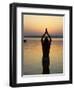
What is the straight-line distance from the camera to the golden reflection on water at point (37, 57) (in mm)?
1332

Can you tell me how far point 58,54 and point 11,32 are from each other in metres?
0.28

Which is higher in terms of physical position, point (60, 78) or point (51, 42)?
point (51, 42)

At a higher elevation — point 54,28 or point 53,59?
point 54,28

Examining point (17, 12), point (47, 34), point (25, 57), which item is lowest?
point (25, 57)

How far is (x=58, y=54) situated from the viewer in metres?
1.41

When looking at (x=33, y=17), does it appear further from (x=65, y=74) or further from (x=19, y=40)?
(x=65, y=74)

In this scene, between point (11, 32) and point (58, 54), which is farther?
point (58, 54)

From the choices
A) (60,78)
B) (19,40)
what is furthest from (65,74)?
(19,40)

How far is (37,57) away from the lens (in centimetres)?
136

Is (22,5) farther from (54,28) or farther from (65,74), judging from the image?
(65,74)

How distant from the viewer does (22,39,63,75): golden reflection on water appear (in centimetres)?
133

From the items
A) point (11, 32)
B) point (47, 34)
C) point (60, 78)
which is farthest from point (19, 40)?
point (60, 78)

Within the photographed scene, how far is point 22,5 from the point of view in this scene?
1309mm

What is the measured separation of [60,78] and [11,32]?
35 cm
